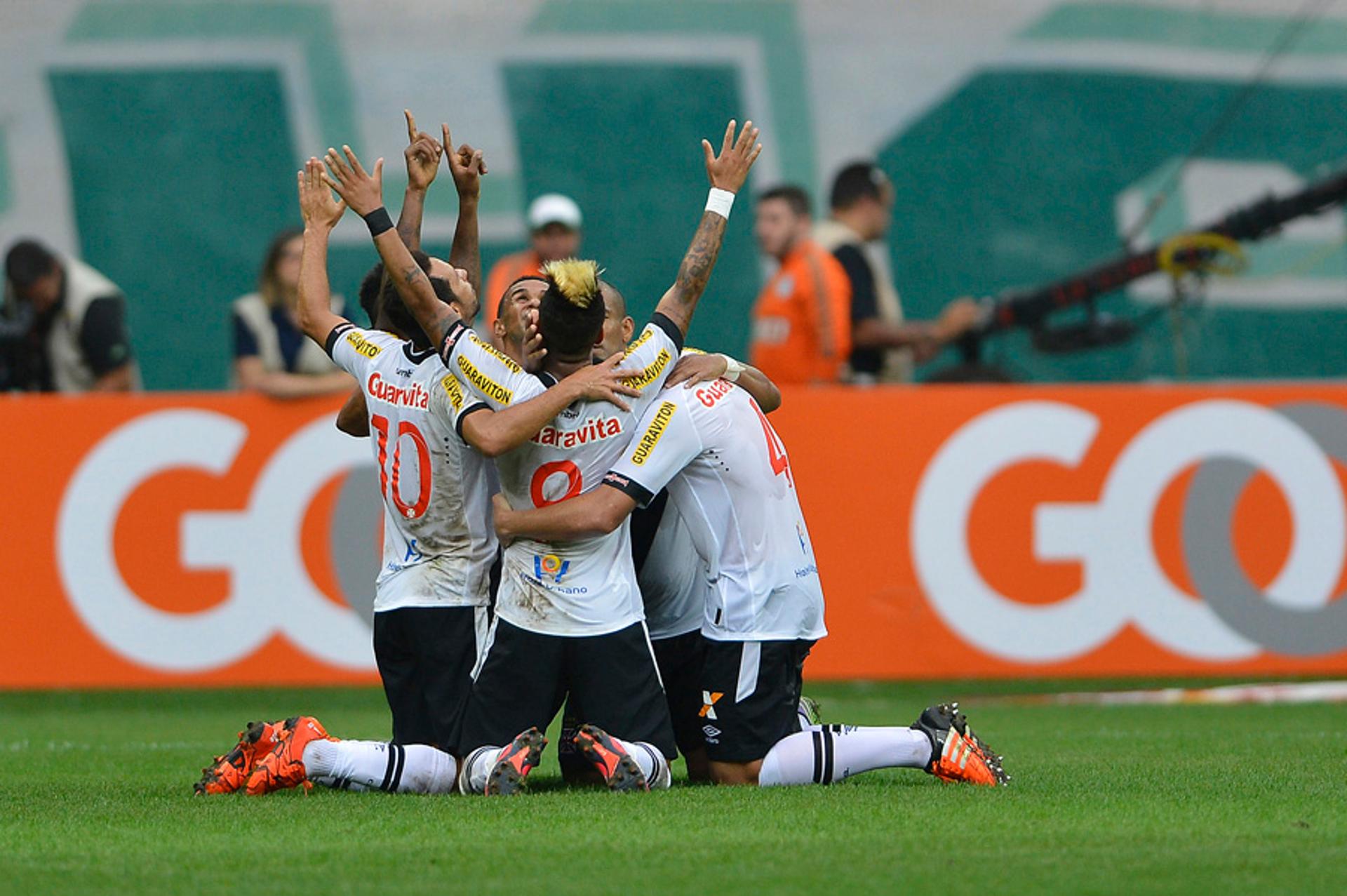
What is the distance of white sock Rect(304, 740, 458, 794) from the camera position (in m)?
5.76

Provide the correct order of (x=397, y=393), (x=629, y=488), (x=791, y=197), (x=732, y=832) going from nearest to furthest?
(x=732, y=832), (x=629, y=488), (x=397, y=393), (x=791, y=197)

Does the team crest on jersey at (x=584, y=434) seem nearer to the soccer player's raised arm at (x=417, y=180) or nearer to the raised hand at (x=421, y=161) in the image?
the soccer player's raised arm at (x=417, y=180)

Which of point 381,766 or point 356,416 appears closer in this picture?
point 381,766

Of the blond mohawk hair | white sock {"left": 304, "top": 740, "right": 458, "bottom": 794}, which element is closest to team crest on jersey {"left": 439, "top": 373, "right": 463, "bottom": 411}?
the blond mohawk hair

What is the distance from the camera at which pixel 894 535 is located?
970 centimetres

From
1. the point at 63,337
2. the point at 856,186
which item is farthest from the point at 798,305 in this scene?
the point at 63,337

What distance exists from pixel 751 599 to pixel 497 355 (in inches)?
41.1

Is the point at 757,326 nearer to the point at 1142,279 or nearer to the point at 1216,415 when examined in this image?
the point at 1216,415

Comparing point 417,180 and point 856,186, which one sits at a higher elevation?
point 856,186

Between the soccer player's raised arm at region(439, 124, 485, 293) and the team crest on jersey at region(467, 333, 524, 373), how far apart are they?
22.4 inches

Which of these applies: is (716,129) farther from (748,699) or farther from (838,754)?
(838,754)

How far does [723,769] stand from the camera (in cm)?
598

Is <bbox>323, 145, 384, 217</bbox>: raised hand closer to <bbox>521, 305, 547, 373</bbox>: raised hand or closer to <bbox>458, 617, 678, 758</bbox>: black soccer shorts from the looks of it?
<bbox>521, 305, 547, 373</bbox>: raised hand

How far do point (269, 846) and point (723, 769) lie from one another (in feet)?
5.58
